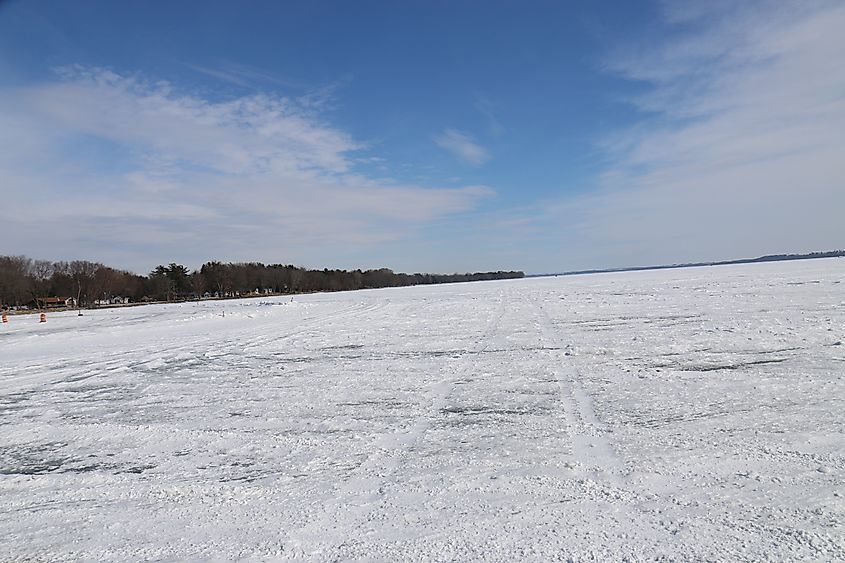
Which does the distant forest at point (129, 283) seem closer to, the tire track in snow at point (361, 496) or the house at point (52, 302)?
the house at point (52, 302)

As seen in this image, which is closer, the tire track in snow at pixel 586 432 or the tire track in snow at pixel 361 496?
the tire track in snow at pixel 361 496

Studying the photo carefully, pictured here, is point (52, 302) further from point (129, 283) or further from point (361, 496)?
point (361, 496)

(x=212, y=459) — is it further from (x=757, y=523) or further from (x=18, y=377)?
(x=18, y=377)

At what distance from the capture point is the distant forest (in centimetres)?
7212

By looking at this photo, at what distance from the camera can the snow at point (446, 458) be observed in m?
3.09

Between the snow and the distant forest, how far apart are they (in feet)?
249

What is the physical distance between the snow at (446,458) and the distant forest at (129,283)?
7600cm

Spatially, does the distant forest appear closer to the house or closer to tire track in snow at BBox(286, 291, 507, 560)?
the house

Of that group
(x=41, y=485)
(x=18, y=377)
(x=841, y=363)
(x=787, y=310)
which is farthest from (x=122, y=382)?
(x=787, y=310)

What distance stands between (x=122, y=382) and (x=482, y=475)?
753 centimetres

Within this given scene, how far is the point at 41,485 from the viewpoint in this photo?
4250 millimetres

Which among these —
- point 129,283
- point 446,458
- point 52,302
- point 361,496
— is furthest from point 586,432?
point 129,283

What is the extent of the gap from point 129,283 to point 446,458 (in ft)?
337

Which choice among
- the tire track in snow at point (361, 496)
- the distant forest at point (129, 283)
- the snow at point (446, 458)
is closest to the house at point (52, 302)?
the distant forest at point (129, 283)
